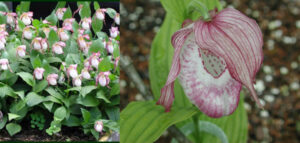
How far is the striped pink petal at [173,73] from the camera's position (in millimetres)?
367

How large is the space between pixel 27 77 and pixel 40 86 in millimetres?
34

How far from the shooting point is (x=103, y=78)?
0.70 meters

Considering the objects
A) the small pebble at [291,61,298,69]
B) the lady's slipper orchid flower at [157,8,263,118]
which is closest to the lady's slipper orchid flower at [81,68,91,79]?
the lady's slipper orchid flower at [157,8,263,118]

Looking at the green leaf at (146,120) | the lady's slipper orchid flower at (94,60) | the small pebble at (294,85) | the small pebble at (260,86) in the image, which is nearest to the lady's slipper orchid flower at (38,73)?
the lady's slipper orchid flower at (94,60)

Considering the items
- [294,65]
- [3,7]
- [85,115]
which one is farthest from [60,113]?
[294,65]

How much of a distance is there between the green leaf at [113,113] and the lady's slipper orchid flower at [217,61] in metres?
0.35

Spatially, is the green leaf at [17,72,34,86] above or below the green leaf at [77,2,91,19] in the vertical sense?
below

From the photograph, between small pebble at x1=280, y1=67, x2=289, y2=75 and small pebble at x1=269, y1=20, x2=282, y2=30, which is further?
small pebble at x1=269, y1=20, x2=282, y2=30

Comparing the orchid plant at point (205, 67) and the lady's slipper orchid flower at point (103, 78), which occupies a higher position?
the orchid plant at point (205, 67)

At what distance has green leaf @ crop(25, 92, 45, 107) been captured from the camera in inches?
27.5

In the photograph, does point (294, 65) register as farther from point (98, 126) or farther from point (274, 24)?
point (98, 126)

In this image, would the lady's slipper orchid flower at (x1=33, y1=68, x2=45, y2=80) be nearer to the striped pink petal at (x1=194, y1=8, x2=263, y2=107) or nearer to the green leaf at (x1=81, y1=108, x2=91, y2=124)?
the green leaf at (x1=81, y1=108, x2=91, y2=124)

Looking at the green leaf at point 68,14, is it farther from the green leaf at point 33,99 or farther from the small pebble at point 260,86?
the small pebble at point 260,86

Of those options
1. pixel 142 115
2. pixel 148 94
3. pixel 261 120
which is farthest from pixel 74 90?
pixel 261 120
